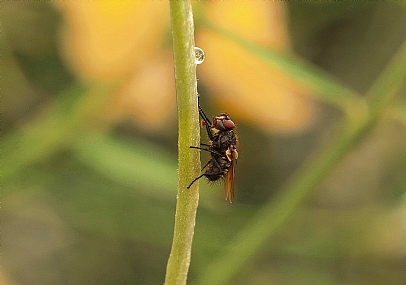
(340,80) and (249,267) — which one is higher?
(340,80)

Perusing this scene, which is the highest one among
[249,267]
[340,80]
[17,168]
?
[340,80]

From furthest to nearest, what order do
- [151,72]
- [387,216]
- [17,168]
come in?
[387,216], [151,72], [17,168]

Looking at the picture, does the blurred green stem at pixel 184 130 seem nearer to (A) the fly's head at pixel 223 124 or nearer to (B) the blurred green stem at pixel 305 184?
(A) the fly's head at pixel 223 124

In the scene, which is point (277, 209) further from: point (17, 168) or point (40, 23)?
point (40, 23)

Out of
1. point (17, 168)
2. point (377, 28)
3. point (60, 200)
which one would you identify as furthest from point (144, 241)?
point (377, 28)

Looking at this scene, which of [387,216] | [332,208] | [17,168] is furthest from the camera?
[332,208]

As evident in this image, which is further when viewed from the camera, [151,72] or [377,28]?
[377,28]

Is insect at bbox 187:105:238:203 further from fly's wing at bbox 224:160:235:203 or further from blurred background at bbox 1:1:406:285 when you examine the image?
blurred background at bbox 1:1:406:285
